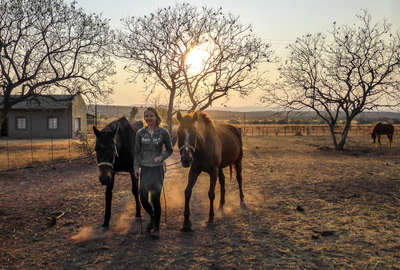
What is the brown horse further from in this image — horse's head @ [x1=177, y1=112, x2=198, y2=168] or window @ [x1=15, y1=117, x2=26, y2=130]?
window @ [x1=15, y1=117, x2=26, y2=130]

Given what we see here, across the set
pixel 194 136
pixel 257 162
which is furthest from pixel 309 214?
pixel 257 162

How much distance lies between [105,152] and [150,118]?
855 mm

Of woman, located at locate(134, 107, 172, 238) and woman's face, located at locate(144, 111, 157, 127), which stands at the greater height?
woman's face, located at locate(144, 111, 157, 127)

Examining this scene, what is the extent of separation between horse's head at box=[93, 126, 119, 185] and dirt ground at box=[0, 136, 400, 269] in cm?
108

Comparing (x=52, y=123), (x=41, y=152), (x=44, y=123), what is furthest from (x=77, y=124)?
(x=41, y=152)

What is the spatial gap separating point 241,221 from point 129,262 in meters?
2.36

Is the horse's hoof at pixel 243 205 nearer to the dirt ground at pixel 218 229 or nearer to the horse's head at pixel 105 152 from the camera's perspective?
the dirt ground at pixel 218 229

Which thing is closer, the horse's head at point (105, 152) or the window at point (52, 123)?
the horse's head at point (105, 152)

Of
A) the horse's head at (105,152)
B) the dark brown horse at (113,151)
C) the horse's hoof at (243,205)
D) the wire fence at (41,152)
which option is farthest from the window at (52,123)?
the horse's head at (105,152)

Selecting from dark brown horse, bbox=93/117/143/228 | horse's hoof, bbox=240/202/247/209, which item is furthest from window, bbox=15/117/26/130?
horse's hoof, bbox=240/202/247/209

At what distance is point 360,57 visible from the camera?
667 inches

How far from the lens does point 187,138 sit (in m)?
4.20

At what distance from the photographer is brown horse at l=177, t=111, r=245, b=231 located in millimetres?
4262

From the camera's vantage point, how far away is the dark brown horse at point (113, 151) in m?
4.10
